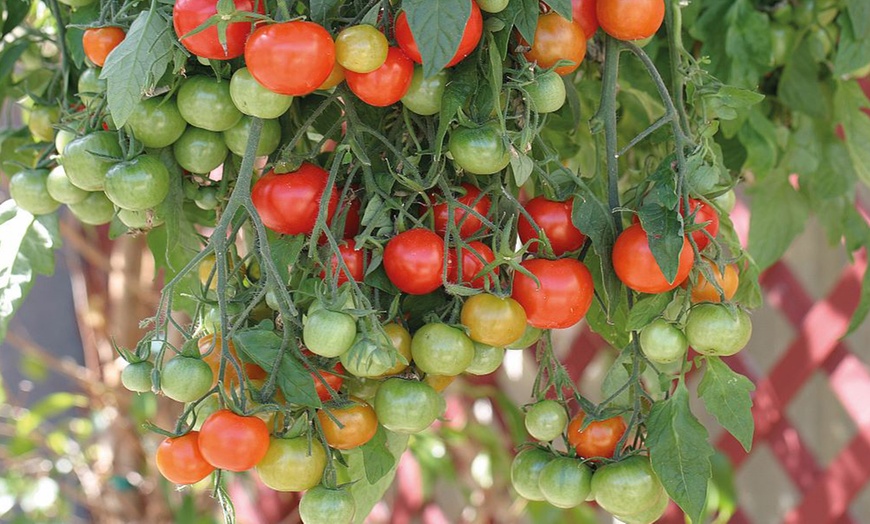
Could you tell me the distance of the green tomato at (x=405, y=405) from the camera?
399 mm

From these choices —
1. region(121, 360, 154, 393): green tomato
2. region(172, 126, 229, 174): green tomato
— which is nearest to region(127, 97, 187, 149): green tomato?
region(172, 126, 229, 174): green tomato

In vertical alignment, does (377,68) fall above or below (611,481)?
above

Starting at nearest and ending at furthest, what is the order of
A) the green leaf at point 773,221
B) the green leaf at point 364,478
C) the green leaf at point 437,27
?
the green leaf at point 437,27
the green leaf at point 364,478
the green leaf at point 773,221

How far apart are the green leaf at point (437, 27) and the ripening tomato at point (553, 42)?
7 cm

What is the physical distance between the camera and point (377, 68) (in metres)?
0.38

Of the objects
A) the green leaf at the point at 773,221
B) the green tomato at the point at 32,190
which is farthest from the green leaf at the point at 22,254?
the green leaf at the point at 773,221

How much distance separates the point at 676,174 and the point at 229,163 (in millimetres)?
219

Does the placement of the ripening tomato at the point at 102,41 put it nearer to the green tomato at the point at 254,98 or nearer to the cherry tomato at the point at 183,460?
the green tomato at the point at 254,98

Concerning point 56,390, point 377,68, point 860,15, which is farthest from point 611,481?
point 56,390

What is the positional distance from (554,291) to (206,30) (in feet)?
0.60

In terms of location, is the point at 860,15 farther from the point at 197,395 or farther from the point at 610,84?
the point at 197,395

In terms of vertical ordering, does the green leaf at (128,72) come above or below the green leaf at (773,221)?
above

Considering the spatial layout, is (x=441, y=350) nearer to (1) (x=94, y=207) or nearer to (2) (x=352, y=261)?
(2) (x=352, y=261)

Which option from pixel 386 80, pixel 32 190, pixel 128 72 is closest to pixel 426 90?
pixel 386 80
